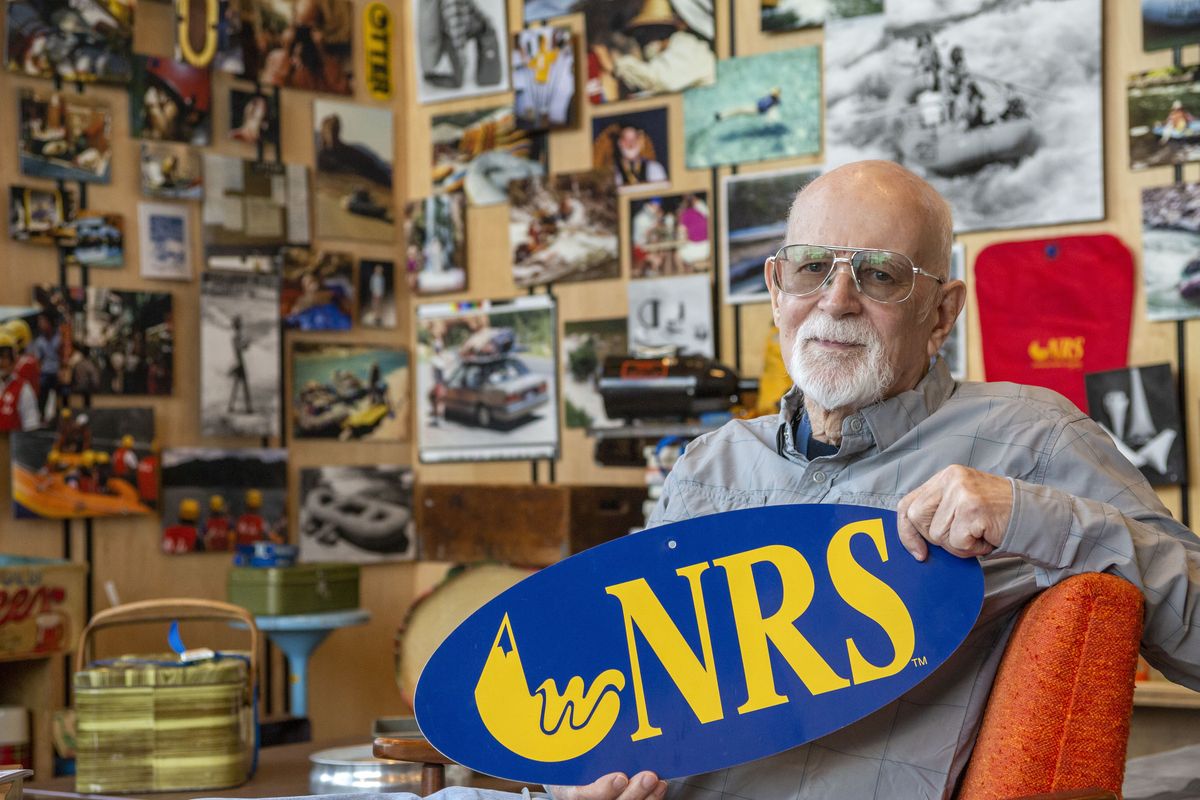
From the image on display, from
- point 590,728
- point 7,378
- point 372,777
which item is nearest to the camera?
point 590,728

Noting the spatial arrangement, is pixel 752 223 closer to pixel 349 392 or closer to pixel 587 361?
pixel 587 361

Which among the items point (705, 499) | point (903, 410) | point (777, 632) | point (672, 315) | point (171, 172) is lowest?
point (777, 632)

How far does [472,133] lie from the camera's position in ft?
15.0

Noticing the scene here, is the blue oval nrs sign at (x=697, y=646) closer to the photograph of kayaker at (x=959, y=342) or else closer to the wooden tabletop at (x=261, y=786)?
the wooden tabletop at (x=261, y=786)

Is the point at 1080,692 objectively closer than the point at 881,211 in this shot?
Yes

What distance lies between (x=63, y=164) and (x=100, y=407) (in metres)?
0.69

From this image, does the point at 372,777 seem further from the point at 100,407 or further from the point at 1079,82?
the point at 1079,82

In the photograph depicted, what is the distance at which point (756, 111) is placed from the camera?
400 centimetres

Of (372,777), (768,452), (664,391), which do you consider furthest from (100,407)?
(768,452)

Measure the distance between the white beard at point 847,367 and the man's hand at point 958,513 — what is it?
324 mm

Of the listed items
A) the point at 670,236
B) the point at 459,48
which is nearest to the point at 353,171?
the point at 459,48

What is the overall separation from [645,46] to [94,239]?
1.69 metres

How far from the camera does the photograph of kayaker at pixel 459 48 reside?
4516mm

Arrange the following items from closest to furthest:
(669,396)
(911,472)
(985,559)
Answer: (985,559) → (911,472) → (669,396)
